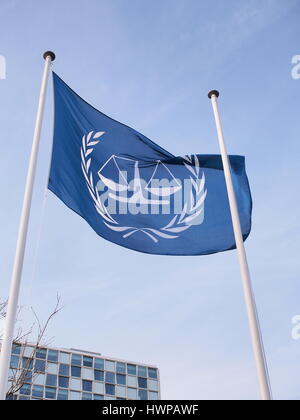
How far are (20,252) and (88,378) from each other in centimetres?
8589

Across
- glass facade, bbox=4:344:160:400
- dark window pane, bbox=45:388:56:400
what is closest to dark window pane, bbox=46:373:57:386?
glass facade, bbox=4:344:160:400

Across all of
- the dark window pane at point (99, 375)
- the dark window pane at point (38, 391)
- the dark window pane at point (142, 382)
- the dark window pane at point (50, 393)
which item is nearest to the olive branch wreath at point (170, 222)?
the dark window pane at point (38, 391)

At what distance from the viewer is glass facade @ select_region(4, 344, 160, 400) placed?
84.4 meters

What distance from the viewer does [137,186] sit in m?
11.5

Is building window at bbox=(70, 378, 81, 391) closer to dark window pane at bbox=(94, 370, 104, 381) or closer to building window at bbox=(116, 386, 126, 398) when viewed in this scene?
dark window pane at bbox=(94, 370, 104, 381)

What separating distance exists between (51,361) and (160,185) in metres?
80.8

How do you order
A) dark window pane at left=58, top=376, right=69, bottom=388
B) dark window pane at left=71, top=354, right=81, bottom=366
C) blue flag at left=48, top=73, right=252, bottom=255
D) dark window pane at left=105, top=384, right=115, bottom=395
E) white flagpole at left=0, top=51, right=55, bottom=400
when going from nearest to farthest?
1. white flagpole at left=0, top=51, right=55, bottom=400
2. blue flag at left=48, top=73, right=252, bottom=255
3. dark window pane at left=58, top=376, right=69, bottom=388
4. dark window pane at left=71, top=354, right=81, bottom=366
5. dark window pane at left=105, top=384, right=115, bottom=395

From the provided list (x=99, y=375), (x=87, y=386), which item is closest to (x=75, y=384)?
(x=87, y=386)

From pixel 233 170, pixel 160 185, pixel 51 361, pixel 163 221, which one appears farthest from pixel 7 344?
pixel 51 361

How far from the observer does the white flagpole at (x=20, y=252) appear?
23.5 ft

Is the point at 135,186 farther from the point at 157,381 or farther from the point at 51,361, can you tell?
the point at 157,381

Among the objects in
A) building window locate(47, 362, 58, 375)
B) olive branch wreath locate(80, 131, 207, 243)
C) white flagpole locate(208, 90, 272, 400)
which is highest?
building window locate(47, 362, 58, 375)

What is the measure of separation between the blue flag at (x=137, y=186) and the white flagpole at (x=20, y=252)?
1.45 feet

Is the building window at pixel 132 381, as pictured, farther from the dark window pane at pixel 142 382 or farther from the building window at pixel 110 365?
the building window at pixel 110 365
